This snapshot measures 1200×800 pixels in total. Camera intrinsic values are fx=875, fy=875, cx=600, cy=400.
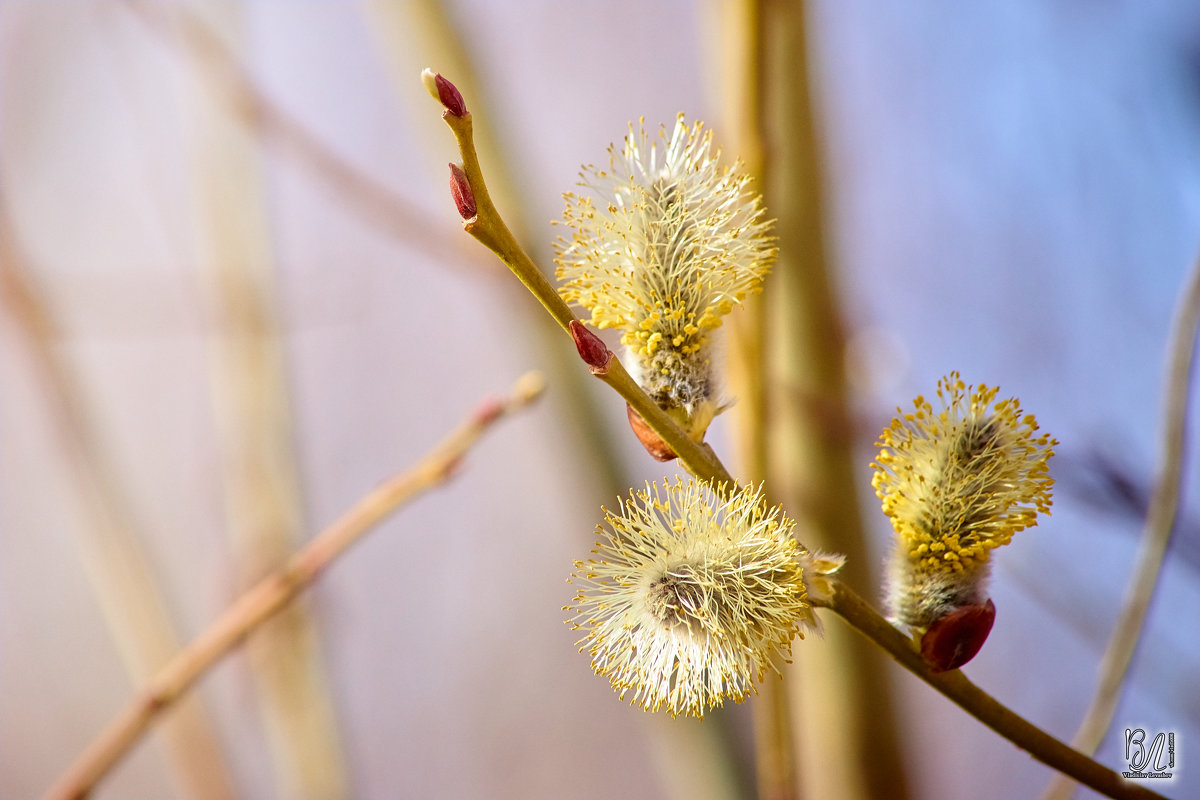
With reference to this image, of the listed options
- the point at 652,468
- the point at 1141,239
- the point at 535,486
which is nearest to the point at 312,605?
the point at 652,468

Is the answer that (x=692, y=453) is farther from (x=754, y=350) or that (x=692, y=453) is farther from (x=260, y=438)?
(x=260, y=438)

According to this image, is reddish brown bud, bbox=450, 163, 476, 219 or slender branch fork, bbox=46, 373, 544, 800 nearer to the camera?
reddish brown bud, bbox=450, 163, 476, 219

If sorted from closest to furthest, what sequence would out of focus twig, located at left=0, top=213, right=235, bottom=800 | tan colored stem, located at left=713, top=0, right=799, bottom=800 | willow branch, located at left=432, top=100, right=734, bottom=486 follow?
willow branch, located at left=432, top=100, right=734, bottom=486
tan colored stem, located at left=713, top=0, right=799, bottom=800
out of focus twig, located at left=0, top=213, right=235, bottom=800

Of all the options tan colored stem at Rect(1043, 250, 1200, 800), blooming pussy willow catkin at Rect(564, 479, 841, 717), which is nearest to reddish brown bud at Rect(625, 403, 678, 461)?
blooming pussy willow catkin at Rect(564, 479, 841, 717)

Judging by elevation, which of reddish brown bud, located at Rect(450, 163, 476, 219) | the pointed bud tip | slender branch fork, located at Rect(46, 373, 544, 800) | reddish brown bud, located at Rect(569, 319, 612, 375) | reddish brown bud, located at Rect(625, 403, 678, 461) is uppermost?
the pointed bud tip

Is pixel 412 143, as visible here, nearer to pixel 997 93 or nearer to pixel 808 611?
pixel 997 93

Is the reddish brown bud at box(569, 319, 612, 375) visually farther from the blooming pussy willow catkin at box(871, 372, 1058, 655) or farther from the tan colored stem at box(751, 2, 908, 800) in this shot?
the tan colored stem at box(751, 2, 908, 800)

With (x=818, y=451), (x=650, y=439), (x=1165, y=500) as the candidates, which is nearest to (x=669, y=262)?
(x=650, y=439)

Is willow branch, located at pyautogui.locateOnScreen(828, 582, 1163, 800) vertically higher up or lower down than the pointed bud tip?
lower down
